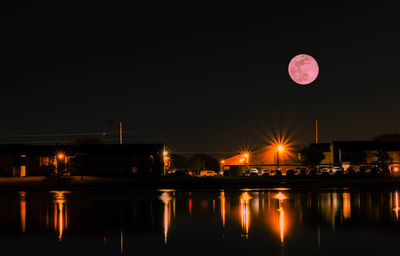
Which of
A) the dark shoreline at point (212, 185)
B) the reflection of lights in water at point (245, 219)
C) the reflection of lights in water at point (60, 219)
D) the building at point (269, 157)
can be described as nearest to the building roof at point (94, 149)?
the dark shoreline at point (212, 185)

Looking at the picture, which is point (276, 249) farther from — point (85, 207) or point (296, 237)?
A: point (85, 207)

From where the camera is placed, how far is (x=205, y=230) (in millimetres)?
14688

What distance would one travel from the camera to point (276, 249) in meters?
11.2

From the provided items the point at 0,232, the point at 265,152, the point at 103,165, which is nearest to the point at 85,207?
the point at 0,232

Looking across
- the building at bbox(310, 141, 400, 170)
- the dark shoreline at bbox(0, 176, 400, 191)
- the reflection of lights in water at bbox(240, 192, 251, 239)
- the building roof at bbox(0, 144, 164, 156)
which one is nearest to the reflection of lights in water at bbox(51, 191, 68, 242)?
the reflection of lights in water at bbox(240, 192, 251, 239)

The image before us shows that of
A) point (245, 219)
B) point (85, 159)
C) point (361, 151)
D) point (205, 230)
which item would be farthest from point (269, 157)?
point (205, 230)

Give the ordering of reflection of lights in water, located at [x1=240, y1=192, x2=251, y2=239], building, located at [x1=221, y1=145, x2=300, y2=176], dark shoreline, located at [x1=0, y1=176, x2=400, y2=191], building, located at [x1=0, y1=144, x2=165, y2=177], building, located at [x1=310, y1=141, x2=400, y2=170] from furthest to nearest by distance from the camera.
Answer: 1. building, located at [x1=221, y1=145, x2=300, y2=176]
2. building, located at [x1=310, y1=141, x2=400, y2=170]
3. building, located at [x1=0, y1=144, x2=165, y2=177]
4. dark shoreline, located at [x1=0, y1=176, x2=400, y2=191]
5. reflection of lights in water, located at [x1=240, y1=192, x2=251, y2=239]

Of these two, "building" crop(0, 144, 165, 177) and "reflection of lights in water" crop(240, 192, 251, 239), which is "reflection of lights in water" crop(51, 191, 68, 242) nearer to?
"reflection of lights in water" crop(240, 192, 251, 239)

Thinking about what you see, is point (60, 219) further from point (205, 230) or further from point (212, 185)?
point (212, 185)

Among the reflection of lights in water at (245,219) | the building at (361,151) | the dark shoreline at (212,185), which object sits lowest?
the dark shoreline at (212,185)

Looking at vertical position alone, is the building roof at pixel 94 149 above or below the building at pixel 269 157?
above

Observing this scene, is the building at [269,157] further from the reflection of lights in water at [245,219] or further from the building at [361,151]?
the reflection of lights in water at [245,219]

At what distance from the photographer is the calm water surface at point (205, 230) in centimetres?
1148

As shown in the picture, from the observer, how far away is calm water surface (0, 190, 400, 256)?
37.7 ft
